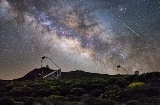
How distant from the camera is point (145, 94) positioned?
30.6 metres

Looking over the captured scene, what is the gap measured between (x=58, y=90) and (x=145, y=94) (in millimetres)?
17295

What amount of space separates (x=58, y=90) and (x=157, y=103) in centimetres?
2329

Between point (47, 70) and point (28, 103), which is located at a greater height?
point (47, 70)

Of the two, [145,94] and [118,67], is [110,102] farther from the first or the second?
[118,67]

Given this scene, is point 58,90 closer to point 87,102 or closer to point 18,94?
point 18,94

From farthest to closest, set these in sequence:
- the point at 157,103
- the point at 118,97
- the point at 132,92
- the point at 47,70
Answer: the point at 47,70 → the point at 132,92 → the point at 118,97 → the point at 157,103

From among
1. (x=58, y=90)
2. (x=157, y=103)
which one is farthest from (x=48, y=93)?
(x=157, y=103)

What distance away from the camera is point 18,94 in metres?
41.2

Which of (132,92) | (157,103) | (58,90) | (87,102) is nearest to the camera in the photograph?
(157,103)

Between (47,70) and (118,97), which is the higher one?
(47,70)

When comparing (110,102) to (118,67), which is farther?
(118,67)

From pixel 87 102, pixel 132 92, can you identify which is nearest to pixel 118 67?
pixel 132 92

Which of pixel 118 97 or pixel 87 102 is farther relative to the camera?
pixel 118 97

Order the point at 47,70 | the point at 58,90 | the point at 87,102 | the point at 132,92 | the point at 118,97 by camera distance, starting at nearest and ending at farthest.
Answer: the point at 87,102, the point at 118,97, the point at 132,92, the point at 58,90, the point at 47,70
